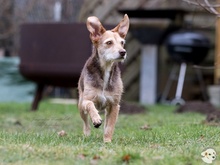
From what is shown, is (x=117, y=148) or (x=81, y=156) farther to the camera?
(x=117, y=148)

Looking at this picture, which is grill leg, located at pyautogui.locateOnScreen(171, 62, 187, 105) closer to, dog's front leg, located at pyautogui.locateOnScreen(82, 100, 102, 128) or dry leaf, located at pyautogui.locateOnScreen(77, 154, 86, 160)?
dog's front leg, located at pyautogui.locateOnScreen(82, 100, 102, 128)

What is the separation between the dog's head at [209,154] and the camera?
18.0ft

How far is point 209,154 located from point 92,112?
151 centimetres

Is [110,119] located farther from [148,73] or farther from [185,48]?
[148,73]

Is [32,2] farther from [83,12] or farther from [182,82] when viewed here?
Answer: [182,82]

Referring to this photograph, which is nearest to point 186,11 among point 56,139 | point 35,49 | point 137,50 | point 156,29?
point 156,29

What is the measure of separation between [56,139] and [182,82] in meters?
8.67

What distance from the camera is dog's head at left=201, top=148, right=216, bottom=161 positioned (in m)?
5.50

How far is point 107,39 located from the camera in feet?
23.2

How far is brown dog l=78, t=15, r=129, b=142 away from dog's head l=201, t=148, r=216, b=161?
59.9 inches

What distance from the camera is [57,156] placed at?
551cm

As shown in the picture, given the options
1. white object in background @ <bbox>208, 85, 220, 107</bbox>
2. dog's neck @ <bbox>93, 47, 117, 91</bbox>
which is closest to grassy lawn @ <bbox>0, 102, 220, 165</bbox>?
dog's neck @ <bbox>93, 47, 117, 91</bbox>

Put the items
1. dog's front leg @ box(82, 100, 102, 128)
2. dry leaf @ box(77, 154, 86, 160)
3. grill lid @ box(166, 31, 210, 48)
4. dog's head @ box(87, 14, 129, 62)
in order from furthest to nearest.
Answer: grill lid @ box(166, 31, 210, 48) < dog's head @ box(87, 14, 129, 62) < dog's front leg @ box(82, 100, 102, 128) < dry leaf @ box(77, 154, 86, 160)

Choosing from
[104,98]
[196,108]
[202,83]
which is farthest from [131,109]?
[104,98]
